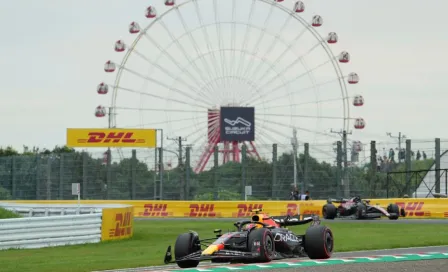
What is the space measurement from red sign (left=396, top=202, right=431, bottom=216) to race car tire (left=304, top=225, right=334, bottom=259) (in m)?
22.3

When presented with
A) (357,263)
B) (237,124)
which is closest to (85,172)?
(237,124)

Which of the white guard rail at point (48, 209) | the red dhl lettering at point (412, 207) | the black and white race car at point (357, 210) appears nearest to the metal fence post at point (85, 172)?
the white guard rail at point (48, 209)

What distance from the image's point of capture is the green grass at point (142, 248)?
18469 mm

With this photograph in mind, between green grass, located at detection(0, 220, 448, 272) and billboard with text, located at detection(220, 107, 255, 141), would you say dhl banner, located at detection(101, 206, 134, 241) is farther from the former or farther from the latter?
billboard with text, located at detection(220, 107, 255, 141)

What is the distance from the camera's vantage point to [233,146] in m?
62.9

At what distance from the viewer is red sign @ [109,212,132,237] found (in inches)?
1027

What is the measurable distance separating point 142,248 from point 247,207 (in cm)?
1931

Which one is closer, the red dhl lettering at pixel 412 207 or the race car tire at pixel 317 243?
the race car tire at pixel 317 243

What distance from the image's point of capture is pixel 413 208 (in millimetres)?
38969

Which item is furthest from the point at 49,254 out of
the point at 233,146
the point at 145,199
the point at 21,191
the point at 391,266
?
the point at 233,146

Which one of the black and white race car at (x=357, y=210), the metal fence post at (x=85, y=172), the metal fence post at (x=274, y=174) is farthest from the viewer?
the metal fence post at (x=85, y=172)

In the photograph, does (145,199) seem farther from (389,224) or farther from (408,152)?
(389,224)

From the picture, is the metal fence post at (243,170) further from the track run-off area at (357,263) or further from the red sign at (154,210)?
the track run-off area at (357,263)

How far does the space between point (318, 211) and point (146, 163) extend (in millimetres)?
11263
